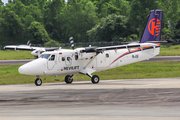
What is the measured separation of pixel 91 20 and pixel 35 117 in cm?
9596

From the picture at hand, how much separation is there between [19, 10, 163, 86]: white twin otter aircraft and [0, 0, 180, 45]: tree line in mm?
45999

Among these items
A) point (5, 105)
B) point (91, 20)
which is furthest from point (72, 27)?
point (5, 105)

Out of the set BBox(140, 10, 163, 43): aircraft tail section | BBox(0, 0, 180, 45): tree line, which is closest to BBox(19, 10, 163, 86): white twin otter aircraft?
BBox(140, 10, 163, 43): aircraft tail section

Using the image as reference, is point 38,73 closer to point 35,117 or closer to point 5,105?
point 5,105

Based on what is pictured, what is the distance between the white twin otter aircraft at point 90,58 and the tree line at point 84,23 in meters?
46.0

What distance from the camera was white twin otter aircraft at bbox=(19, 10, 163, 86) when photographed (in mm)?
25828

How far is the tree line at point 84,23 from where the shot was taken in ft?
274

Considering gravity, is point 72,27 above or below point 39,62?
above

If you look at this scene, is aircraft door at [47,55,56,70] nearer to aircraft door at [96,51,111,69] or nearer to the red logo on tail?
aircraft door at [96,51,111,69]

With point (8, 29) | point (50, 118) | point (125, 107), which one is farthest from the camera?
point (8, 29)

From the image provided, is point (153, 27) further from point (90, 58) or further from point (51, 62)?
point (51, 62)

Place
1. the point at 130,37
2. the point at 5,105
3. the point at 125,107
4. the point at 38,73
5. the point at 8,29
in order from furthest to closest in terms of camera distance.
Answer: the point at 8,29 → the point at 130,37 → the point at 38,73 → the point at 5,105 → the point at 125,107

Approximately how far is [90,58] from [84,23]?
7780cm

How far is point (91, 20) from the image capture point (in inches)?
4203
